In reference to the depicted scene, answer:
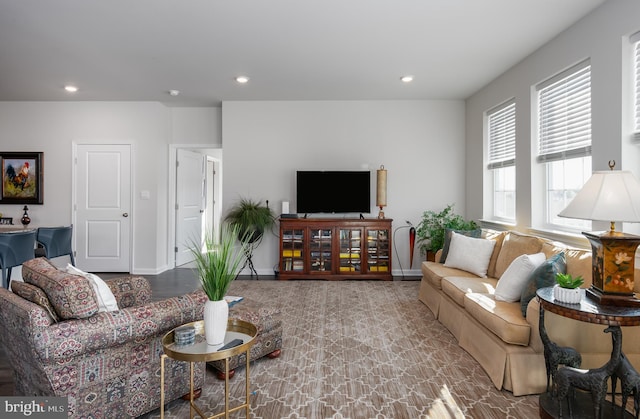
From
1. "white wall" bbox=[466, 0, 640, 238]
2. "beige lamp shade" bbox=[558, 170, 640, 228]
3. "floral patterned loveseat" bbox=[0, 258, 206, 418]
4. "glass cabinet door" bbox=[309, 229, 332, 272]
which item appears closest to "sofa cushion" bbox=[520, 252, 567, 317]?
"beige lamp shade" bbox=[558, 170, 640, 228]

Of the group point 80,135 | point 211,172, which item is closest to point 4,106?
point 80,135

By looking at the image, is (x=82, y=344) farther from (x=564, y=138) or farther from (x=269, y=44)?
(x=564, y=138)

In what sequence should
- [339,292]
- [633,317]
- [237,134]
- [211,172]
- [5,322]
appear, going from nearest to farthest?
[633,317] → [5,322] → [339,292] → [237,134] → [211,172]

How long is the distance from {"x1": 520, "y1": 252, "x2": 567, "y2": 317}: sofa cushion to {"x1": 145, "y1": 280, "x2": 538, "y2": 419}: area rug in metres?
0.58

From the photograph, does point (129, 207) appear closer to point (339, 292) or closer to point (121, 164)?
point (121, 164)

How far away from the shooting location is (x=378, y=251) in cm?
498

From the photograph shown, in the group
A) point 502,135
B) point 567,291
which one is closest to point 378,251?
point 502,135

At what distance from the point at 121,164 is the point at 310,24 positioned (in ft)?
12.9

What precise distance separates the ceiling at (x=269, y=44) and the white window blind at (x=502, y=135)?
18.0 inches

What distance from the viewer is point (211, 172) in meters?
7.71

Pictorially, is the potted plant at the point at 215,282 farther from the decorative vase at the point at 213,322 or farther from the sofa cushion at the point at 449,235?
the sofa cushion at the point at 449,235

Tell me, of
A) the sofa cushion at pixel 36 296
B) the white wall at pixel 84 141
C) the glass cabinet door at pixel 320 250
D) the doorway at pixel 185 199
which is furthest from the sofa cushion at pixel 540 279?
the white wall at pixel 84 141

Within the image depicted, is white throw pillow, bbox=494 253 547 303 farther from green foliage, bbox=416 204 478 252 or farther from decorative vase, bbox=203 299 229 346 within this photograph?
green foliage, bbox=416 204 478 252

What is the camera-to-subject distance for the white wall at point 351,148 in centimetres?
532
